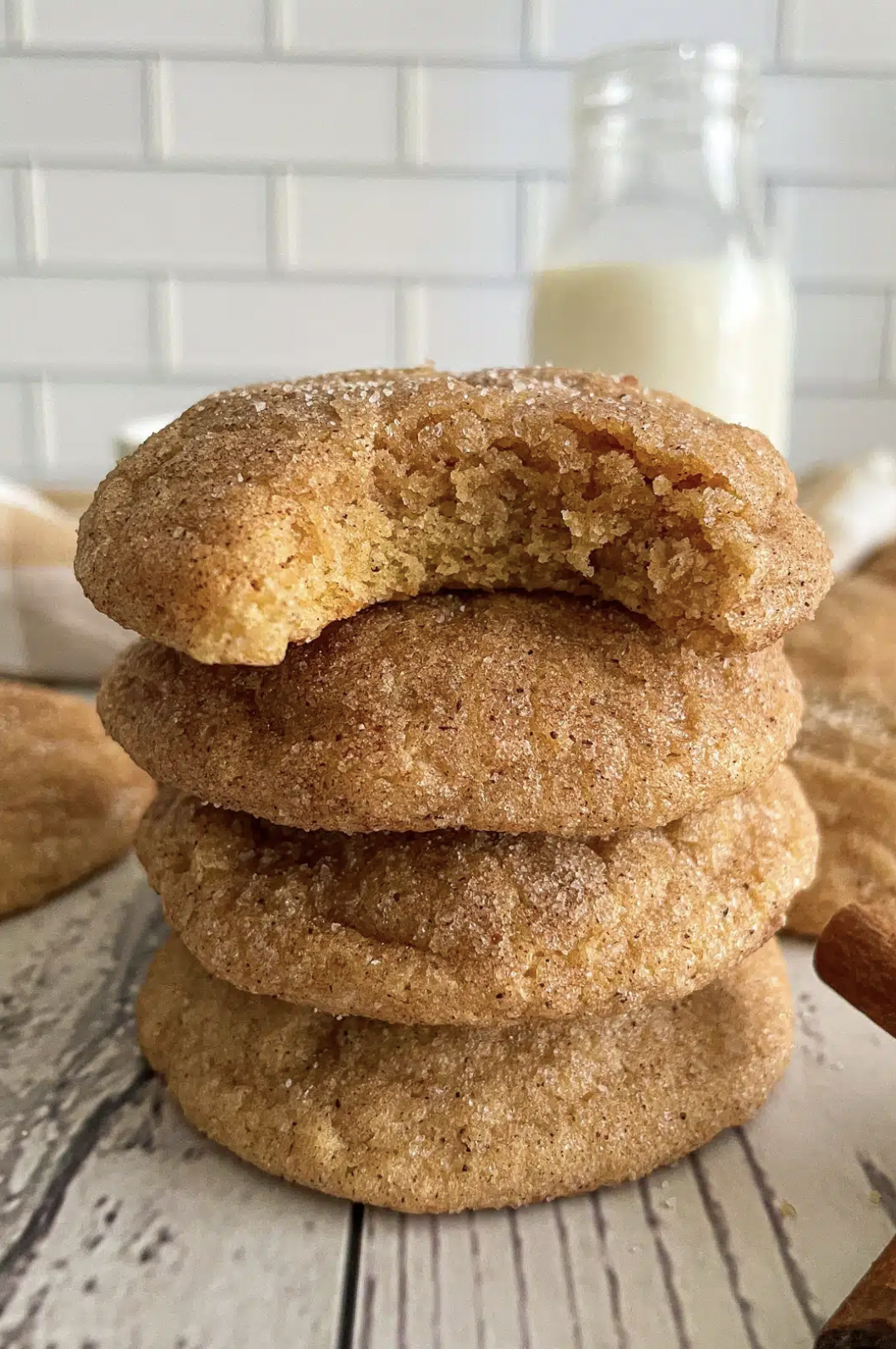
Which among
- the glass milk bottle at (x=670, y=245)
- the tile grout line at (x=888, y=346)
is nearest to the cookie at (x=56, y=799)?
the glass milk bottle at (x=670, y=245)

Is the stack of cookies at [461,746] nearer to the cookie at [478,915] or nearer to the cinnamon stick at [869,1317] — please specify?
the cookie at [478,915]

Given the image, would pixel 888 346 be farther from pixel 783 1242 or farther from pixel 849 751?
pixel 783 1242

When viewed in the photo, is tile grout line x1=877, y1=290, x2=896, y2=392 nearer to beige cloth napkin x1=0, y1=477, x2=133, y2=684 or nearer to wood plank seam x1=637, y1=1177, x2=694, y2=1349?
beige cloth napkin x1=0, y1=477, x2=133, y2=684

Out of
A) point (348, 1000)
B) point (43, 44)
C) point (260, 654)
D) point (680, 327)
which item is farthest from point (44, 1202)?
point (43, 44)

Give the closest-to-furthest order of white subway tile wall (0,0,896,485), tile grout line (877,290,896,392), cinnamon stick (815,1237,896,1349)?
cinnamon stick (815,1237,896,1349) → white subway tile wall (0,0,896,485) → tile grout line (877,290,896,392)

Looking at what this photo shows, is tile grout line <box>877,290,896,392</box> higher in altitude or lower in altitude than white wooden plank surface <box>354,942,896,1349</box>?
higher

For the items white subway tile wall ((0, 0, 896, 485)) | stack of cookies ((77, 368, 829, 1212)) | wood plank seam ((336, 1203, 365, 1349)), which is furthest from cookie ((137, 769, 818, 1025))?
white subway tile wall ((0, 0, 896, 485))
